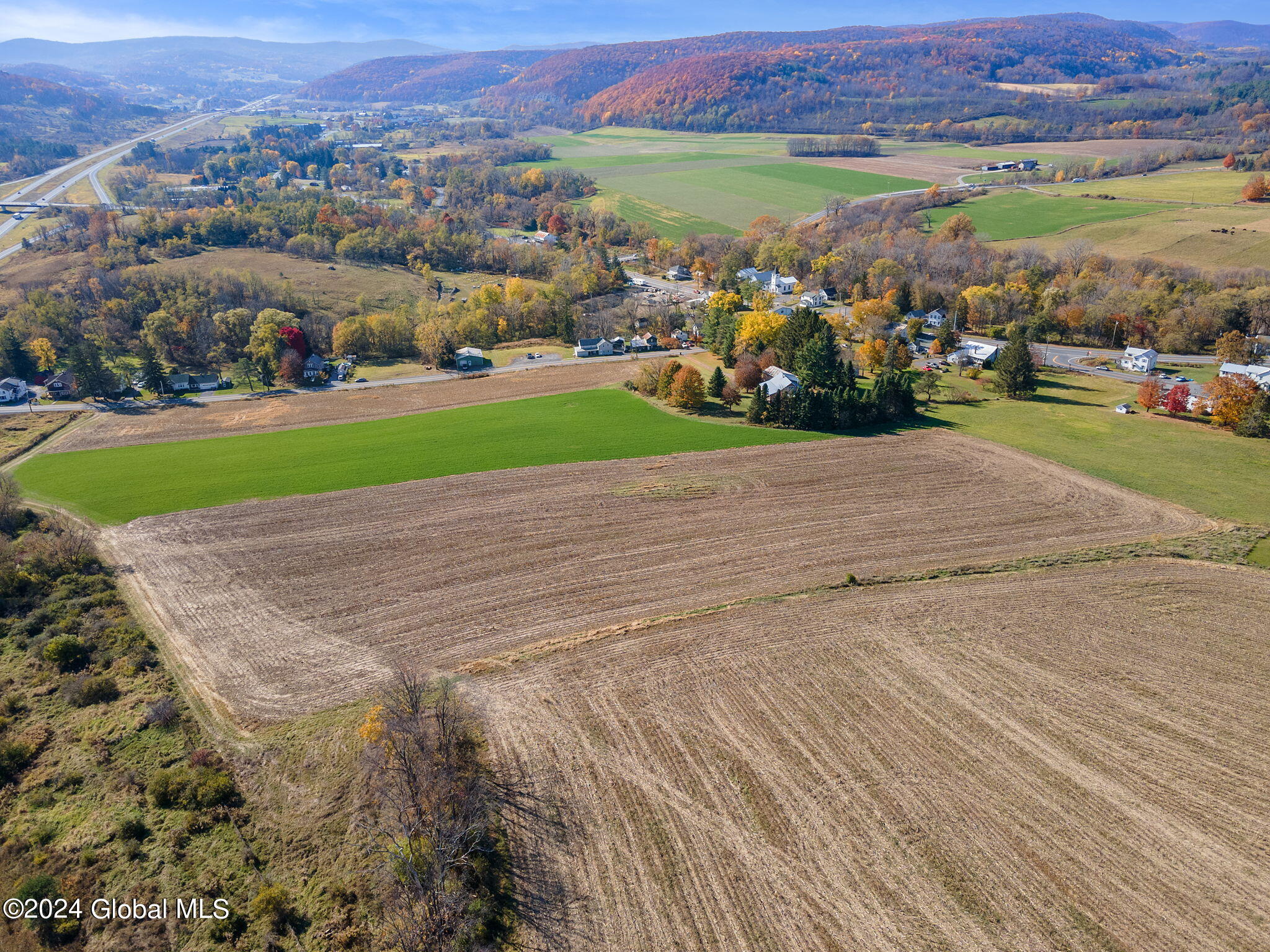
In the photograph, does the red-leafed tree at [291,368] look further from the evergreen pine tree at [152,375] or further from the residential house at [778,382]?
the residential house at [778,382]

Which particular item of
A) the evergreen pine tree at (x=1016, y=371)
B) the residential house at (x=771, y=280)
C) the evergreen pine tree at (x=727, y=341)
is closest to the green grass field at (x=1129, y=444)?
the evergreen pine tree at (x=1016, y=371)

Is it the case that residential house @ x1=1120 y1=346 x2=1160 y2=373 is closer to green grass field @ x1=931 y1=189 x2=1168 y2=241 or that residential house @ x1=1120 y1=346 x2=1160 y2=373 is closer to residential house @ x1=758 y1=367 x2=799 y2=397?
residential house @ x1=758 y1=367 x2=799 y2=397

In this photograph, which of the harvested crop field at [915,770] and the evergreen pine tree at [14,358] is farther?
the evergreen pine tree at [14,358]

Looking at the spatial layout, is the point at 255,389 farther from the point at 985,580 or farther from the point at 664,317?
the point at 985,580

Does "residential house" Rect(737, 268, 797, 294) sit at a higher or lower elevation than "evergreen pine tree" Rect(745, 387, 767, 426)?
higher

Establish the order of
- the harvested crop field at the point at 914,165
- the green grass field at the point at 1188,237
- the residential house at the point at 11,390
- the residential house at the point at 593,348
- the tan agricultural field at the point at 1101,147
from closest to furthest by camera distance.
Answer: the residential house at the point at 11,390 < the residential house at the point at 593,348 < the green grass field at the point at 1188,237 < the harvested crop field at the point at 914,165 < the tan agricultural field at the point at 1101,147

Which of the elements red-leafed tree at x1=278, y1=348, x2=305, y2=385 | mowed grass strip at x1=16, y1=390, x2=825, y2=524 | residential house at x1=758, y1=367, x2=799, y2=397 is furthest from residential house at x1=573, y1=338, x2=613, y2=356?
red-leafed tree at x1=278, y1=348, x2=305, y2=385
